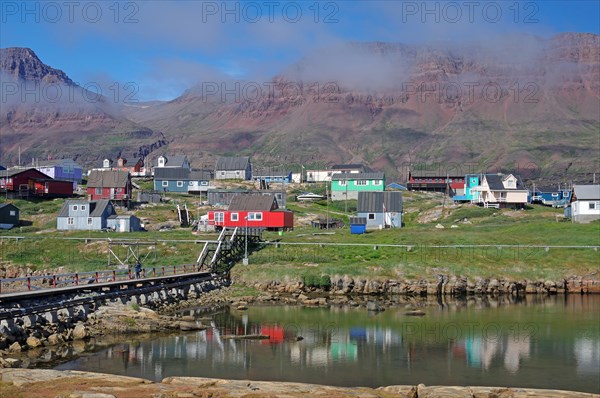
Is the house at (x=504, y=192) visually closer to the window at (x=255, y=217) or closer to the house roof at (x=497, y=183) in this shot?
the house roof at (x=497, y=183)

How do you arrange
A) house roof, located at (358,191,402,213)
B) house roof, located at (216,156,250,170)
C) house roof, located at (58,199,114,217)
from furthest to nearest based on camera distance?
house roof, located at (216,156,250,170), house roof, located at (358,191,402,213), house roof, located at (58,199,114,217)

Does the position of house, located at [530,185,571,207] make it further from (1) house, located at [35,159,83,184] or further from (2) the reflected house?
(2) the reflected house

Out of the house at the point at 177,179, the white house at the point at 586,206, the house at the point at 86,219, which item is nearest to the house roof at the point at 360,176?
the house at the point at 177,179

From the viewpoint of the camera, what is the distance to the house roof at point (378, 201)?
8394 cm

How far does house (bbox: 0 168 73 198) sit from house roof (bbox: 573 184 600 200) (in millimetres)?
72843

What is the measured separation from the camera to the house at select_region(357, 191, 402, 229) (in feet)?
275

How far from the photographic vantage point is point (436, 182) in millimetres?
142000

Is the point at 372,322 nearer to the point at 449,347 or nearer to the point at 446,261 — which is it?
the point at 449,347

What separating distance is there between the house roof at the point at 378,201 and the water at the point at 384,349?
36.6 m

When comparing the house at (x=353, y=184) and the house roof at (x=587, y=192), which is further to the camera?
the house at (x=353, y=184)

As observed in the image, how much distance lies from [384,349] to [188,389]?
14418mm

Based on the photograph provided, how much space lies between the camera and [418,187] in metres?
144

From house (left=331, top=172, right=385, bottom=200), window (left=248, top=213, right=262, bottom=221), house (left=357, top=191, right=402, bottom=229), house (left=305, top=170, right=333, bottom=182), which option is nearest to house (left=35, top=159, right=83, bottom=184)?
house (left=331, top=172, right=385, bottom=200)

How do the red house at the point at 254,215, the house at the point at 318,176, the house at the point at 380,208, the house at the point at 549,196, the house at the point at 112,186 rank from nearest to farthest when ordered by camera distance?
the red house at the point at 254,215, the house at the point at 380,208, the house at the point at 112,186, the house at the point at 549,196, the house at the point at 318,176
